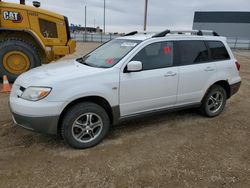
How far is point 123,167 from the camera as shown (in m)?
3.26

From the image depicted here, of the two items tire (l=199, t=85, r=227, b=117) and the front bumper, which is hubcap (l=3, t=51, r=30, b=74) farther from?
tire (l=199, t=85, r=227, b=117)

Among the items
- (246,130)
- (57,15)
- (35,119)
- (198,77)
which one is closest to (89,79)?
(35,119)

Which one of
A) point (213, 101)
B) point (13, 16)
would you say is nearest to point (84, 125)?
point (213, 101)

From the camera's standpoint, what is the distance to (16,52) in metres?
7.24

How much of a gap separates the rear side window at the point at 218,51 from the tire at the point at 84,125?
2.65 meters

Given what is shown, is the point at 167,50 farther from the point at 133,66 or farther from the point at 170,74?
the point at 133,66

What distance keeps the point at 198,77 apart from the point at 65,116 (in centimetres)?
263

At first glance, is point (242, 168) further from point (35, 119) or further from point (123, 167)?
point (35, 119)

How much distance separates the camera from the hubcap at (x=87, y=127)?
11.9 ft

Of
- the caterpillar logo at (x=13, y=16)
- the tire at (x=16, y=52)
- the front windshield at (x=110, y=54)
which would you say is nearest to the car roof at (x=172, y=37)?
the front windshield at (x=110, y=54)

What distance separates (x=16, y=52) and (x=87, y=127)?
4793 mm

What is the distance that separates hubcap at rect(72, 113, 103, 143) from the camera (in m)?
3.61

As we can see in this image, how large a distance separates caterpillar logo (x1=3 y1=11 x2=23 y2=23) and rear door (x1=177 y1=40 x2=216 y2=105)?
5253 millimetres

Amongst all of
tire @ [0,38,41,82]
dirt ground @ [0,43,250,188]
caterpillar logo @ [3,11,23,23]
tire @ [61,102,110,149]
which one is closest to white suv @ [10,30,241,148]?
tire @ [61,102,110,149]
